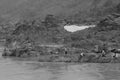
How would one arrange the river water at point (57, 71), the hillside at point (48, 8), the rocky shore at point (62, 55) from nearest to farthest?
the river water at point (57, 71)
the rocky shore at point (62, 55)
the hillside at point (48, 8)

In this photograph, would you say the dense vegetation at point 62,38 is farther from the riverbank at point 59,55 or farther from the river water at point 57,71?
the river water at point 57,71

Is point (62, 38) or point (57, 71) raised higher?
point (62, 38)

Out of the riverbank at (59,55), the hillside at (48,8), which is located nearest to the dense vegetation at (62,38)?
the riverbank at (59,55)

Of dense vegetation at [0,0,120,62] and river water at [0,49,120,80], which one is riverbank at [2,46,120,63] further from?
river water at [0,49,120,80]

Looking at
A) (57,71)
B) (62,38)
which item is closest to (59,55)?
(57,71)

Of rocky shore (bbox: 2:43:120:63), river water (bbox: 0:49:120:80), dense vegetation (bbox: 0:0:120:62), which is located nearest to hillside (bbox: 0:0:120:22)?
dense vegetation (bbox: 0:0:120:62)

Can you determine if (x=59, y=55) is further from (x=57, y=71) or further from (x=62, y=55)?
(x=57, y=71)

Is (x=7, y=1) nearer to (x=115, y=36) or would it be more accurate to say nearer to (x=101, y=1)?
(x=101, y=1)

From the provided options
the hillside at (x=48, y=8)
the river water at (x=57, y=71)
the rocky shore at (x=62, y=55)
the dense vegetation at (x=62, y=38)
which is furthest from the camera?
the hillside at (x=48, y=8)
